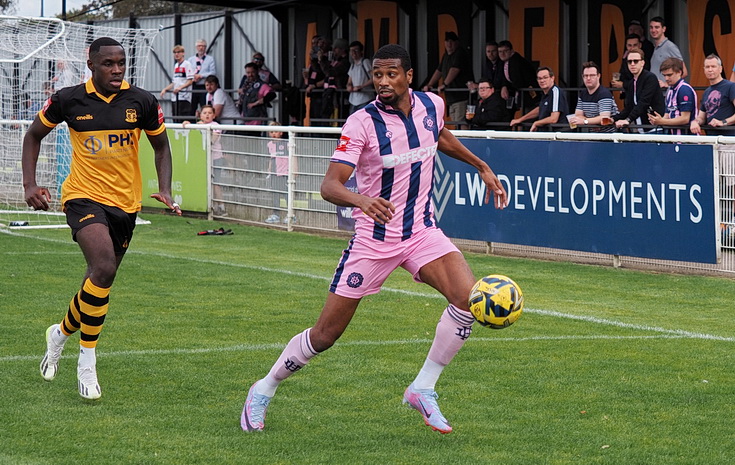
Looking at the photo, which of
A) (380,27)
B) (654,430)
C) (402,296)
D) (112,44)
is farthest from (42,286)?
(380,27)

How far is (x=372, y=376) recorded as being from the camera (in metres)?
7.59

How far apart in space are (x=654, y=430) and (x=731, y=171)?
6.44 metres

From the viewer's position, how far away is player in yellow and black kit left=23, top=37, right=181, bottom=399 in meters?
7.27

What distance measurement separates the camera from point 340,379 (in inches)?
296

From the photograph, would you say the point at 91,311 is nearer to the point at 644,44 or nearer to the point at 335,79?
the point at 644,44

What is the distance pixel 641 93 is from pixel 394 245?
9377mm

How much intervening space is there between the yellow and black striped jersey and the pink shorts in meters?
1.87

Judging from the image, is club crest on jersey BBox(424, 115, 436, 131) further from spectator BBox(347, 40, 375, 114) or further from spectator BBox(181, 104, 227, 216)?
spectator BBox(347, 40, 375, 114)

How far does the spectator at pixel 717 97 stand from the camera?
45.9ft

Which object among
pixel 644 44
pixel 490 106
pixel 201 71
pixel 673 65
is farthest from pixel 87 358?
Result: pixel 201 71

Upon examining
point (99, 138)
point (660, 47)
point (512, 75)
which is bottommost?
point (99, 138)

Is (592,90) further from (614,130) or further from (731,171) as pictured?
(731,171)

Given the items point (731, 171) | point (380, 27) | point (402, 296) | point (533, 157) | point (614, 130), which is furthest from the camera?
point (380, 27)

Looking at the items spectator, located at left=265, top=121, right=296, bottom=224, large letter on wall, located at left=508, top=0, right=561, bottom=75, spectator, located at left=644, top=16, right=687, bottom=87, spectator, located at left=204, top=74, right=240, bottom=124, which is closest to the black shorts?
spectator, located at left=644, top=16, right=687, bottom=87
